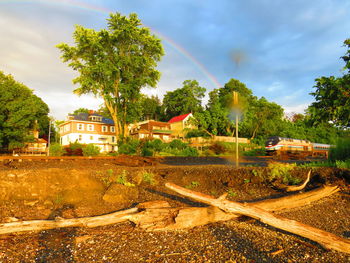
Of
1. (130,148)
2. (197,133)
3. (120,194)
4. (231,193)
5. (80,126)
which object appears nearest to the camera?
(120,194)

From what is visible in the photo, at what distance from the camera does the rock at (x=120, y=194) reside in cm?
636

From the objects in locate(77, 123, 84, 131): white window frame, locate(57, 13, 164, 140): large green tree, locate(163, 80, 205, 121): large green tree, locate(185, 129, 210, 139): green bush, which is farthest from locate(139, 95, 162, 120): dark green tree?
locate(57, 13, 164, 140): large green tree

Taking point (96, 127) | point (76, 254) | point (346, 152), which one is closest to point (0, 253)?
point (76, 254)

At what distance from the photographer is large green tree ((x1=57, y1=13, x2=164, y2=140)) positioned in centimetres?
3116

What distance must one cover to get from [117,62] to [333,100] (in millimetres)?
29022

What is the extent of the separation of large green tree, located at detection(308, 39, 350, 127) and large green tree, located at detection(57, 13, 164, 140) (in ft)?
85.4

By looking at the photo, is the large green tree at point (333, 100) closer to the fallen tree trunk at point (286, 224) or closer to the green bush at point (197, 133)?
the fallen tree trunk at point (286, 224)

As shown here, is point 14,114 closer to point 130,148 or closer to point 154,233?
point 130,148

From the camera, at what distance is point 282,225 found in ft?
12.9

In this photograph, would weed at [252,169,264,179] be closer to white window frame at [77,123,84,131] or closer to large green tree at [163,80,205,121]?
white window frame at [77,123,84,131]

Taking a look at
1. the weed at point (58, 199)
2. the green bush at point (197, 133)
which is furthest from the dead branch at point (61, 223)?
the green bush at point (197, 133)

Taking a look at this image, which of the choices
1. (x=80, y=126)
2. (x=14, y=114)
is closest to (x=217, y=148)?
(x=14, y=114)

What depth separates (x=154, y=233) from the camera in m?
4.34

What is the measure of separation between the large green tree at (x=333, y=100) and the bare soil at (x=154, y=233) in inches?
94.5
